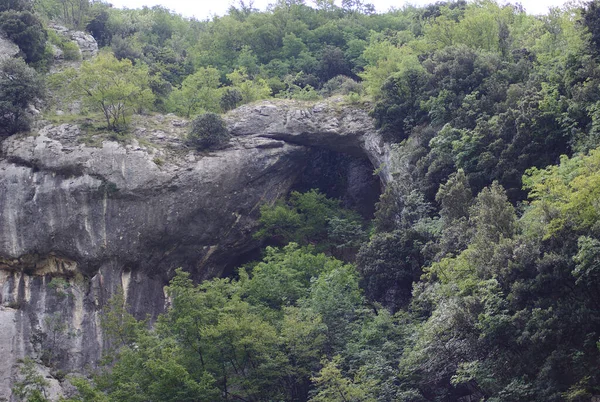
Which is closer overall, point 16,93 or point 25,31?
point 16,93

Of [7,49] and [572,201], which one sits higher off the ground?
[7,49]

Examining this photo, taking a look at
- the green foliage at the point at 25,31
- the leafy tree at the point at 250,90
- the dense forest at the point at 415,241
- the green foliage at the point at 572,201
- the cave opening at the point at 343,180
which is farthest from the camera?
the leafy tree at the point at 250,90

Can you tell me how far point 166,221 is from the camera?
3244cm

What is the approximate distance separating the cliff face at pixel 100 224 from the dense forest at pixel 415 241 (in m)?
1.26

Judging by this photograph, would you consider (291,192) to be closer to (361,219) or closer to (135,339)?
(361,219)

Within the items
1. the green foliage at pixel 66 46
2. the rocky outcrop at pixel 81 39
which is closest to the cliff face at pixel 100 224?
the green foliage at pixel 66 46

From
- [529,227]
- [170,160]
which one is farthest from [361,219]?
[529,227]

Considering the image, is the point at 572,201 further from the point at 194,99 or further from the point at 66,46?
the point at 66,46

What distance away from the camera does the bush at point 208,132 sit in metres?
35.0

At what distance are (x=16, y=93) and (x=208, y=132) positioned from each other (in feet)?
26.7

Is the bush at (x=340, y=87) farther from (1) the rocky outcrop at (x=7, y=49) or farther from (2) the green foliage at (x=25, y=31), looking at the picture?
(1) the rocky outcrop at (x=7, y=49)

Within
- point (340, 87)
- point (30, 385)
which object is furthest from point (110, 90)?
point (340, 87)

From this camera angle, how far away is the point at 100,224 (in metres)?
31.6

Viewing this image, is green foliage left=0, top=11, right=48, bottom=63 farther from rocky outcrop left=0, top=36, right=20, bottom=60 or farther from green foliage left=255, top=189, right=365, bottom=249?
green foliage left=255, top=189, right=365, bottom=249
